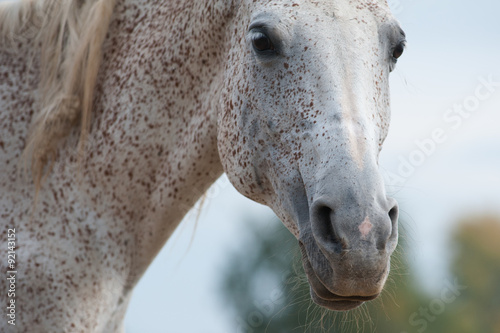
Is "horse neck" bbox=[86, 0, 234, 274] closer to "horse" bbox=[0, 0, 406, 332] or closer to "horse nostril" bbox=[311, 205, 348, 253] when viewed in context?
"horse" bbox=[0, 0, 406, 332]

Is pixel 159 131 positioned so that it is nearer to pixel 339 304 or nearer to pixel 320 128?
pixel 320 128

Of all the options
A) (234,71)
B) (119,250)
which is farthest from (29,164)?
(234,71)

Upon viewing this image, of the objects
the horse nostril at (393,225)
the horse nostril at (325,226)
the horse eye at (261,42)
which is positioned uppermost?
the horse eye at (261,42)

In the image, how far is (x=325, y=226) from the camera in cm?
214

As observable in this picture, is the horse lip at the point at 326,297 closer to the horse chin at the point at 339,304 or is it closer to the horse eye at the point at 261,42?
the horse chin at the point at 339,304

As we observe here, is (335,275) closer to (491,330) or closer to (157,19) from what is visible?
(157,19)

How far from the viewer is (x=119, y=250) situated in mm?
2982

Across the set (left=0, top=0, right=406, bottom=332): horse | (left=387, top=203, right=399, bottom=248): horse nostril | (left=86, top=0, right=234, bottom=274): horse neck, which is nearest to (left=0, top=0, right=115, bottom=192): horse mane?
(left=0, top=0, right=406, bottom=332): horse

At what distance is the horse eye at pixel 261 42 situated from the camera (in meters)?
2.49

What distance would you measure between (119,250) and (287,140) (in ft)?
3.73

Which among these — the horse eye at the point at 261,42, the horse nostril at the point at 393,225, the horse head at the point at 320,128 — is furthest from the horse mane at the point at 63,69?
the horse nostril at the point at 393,225

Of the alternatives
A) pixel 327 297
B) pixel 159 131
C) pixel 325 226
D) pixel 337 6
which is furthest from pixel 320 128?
pixel 159 131

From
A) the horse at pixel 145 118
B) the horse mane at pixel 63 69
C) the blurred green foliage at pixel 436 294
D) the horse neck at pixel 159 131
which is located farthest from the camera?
the blurred green foliage at pixel 436 294

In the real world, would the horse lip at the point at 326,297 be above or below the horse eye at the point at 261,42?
below
